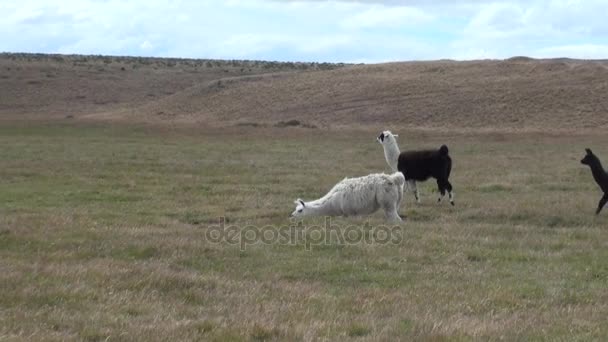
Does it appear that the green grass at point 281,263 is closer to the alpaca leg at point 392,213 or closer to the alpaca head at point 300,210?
the alpaca head at point 300,210

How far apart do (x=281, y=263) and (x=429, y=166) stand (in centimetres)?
691

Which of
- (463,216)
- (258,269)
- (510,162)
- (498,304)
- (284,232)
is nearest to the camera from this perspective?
(498,304)

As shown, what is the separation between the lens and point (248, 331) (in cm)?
653

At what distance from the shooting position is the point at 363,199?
14047 millimetres

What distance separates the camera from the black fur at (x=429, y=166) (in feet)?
53.7

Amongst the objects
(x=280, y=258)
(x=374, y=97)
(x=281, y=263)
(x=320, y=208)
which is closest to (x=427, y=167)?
(x=320, y=208)

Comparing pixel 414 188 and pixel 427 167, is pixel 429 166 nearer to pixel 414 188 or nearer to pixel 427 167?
pixel 427 167

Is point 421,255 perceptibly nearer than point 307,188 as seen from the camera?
Yes

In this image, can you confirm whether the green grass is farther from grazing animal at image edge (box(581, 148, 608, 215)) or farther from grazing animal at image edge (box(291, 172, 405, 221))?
grazing animal at image edge (box(291, 172, 405, 221))

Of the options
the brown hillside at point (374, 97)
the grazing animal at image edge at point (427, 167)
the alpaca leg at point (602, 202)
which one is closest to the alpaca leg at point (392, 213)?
the grazing animal at image edge at point (427, 167)

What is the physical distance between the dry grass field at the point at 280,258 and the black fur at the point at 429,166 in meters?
0.49

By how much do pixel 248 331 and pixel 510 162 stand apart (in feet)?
68.5

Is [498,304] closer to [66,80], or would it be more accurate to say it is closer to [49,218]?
[49,218]

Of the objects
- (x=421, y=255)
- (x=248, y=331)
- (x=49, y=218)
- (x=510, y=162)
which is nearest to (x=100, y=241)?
(x=49, y=218)
